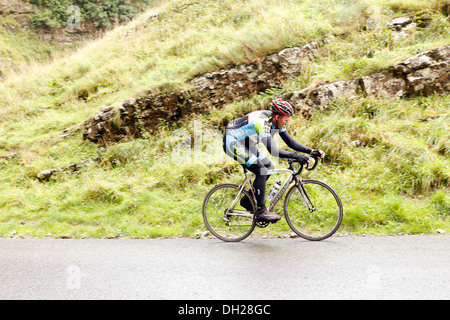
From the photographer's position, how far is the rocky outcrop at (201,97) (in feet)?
34.7

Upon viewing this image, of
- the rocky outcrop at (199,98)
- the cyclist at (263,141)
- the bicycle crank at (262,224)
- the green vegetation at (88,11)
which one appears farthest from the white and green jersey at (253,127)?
the green vegetation at (88,11)

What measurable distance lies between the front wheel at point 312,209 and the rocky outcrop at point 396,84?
13.1 ft

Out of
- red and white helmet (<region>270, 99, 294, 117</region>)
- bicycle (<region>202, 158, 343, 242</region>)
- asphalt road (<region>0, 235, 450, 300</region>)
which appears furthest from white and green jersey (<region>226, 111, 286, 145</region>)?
asphalt road (<region>0, 235, 450, 300</region>)

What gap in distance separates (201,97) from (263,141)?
5.47 meters

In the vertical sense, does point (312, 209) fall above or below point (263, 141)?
below

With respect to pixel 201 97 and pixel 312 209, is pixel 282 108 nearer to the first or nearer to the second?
pixel 312 209

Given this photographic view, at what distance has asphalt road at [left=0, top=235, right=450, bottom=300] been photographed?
4.03m

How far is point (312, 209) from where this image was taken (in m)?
5.86

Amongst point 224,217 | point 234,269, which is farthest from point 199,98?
point 234,269

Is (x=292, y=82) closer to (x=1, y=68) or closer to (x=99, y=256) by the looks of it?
(x=99, y=256)

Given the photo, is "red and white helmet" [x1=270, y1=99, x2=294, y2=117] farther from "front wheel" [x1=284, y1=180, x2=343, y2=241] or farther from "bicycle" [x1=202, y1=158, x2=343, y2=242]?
"front wheel" [x1=284, y1=180, x2=343, y2=241]

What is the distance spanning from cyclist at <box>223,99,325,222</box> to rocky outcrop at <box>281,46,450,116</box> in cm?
397

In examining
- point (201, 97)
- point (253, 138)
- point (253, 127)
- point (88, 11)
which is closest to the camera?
point (253, 127)

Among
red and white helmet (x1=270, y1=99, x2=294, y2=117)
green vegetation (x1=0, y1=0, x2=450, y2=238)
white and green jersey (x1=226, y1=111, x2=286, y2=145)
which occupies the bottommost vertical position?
green vegetation (x1=0, y1=0, x2=450, y2=238)
